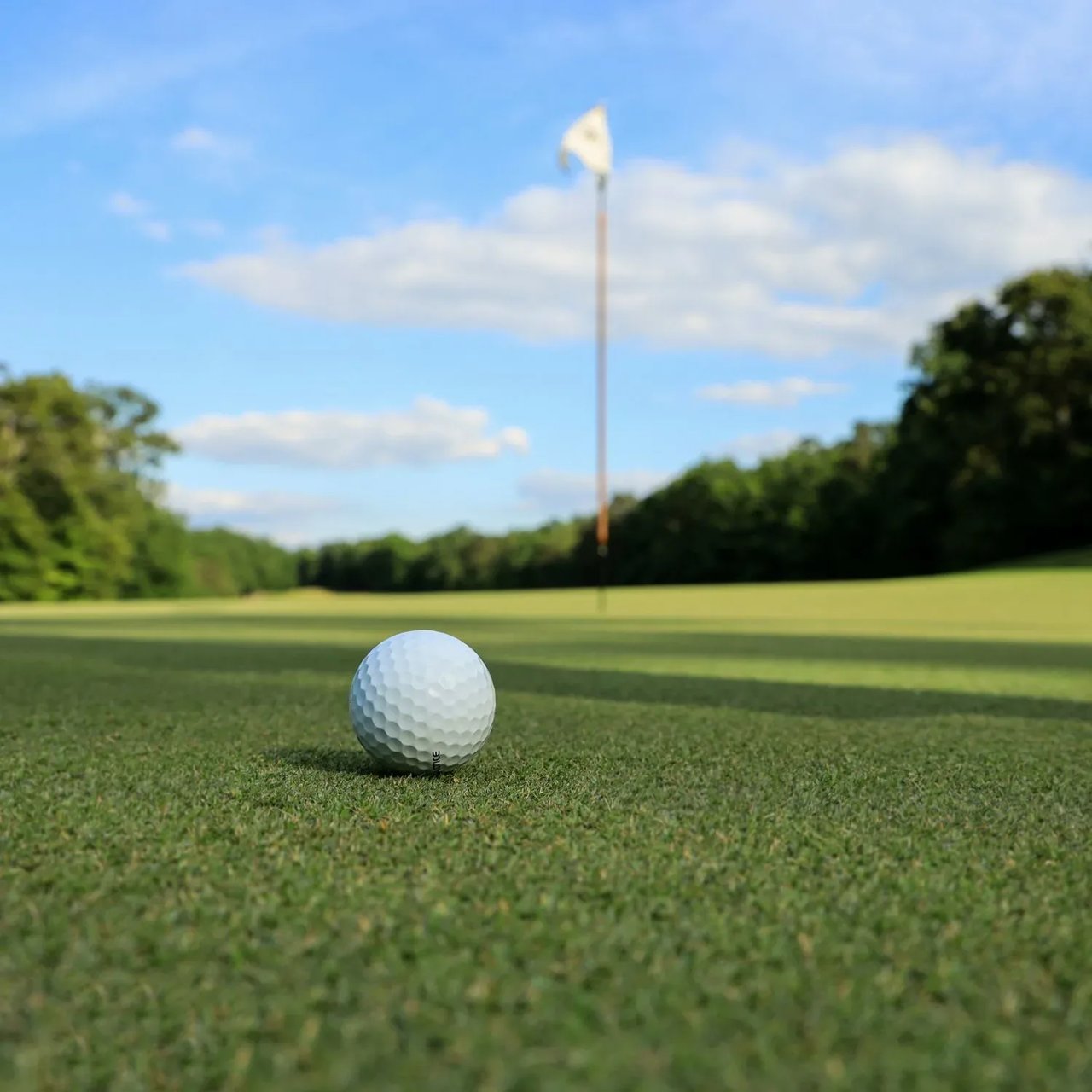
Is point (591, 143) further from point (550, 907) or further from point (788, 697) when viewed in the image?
point (550, 907)

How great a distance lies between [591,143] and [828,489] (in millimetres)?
34010

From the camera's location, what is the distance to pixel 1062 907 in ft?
7.07

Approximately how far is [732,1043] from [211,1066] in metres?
0.70

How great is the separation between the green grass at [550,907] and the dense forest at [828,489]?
38.5m

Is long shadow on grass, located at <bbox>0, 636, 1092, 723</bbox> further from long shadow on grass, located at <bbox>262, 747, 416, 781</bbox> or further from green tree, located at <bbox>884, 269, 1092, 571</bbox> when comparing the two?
green tree, located at <bbox>884, 269, 1092, 571</bbox>

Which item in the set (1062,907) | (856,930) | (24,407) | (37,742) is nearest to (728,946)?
(856,930)

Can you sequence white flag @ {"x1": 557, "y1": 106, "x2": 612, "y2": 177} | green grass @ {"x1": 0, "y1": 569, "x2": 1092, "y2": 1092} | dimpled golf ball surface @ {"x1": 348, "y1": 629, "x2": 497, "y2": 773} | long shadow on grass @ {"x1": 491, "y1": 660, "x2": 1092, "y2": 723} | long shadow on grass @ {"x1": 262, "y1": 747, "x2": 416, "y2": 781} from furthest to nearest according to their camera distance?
white flag @ {"x1": 557, "y1": 106, "x2": 612, "y2": 177}, long shadow on grass @ {"x1": 491, "y1": 660, "x2": 1092, "y2": 723}, long shadow on grass @ {"x1": 262, "y1": 747, "x2": 416, "y2": 781}, dimpled golf ball surface @ {"x1": 348, "y1": 629, "x2": 497, "y2": 773}, green grass @ {"x1": 0, "y1": 569, "x2": 1092, "y2": 1092}

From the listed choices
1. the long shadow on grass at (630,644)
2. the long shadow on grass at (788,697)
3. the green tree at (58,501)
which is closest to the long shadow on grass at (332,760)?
the long shadow on grass at (788,697)

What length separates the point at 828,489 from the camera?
5497cm

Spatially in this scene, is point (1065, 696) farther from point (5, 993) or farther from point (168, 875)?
point (5, 993)

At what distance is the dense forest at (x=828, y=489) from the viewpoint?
40062mm

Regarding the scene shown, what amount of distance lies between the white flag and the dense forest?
22155 mm

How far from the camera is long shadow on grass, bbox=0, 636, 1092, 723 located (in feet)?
20.2

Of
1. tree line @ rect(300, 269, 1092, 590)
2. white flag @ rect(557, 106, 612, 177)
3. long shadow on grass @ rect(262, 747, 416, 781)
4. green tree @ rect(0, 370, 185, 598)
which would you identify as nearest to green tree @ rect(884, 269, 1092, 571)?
tree line @ rect(300, 269, 1092, 590)
